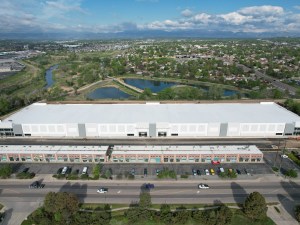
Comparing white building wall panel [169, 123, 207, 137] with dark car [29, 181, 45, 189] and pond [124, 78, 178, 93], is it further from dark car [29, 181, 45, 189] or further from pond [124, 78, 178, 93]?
pond [124, 78, 178, 93]

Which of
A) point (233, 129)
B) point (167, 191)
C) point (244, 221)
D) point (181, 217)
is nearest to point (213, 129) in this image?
point (233, 129)

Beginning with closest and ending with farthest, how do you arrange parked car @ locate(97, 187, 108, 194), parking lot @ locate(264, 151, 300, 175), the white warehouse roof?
parked car @ locate(97, 187, 108, 194), parking lot @ locate(264, 151, 300, 175), the white warehouse roof

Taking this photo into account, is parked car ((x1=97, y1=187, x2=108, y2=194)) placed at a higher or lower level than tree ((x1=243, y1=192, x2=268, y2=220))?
lower

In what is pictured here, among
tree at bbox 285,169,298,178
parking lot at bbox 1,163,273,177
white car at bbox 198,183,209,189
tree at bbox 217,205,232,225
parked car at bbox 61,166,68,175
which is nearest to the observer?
tree at bbox 217,205,232,225

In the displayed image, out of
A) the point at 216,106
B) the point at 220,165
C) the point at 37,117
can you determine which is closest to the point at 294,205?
the point at 220,165

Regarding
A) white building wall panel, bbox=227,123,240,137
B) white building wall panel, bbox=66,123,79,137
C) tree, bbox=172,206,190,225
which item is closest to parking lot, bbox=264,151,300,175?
white building wall panel, bbox=227,123,240,137

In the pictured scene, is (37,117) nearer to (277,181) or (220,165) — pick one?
(220,165)
